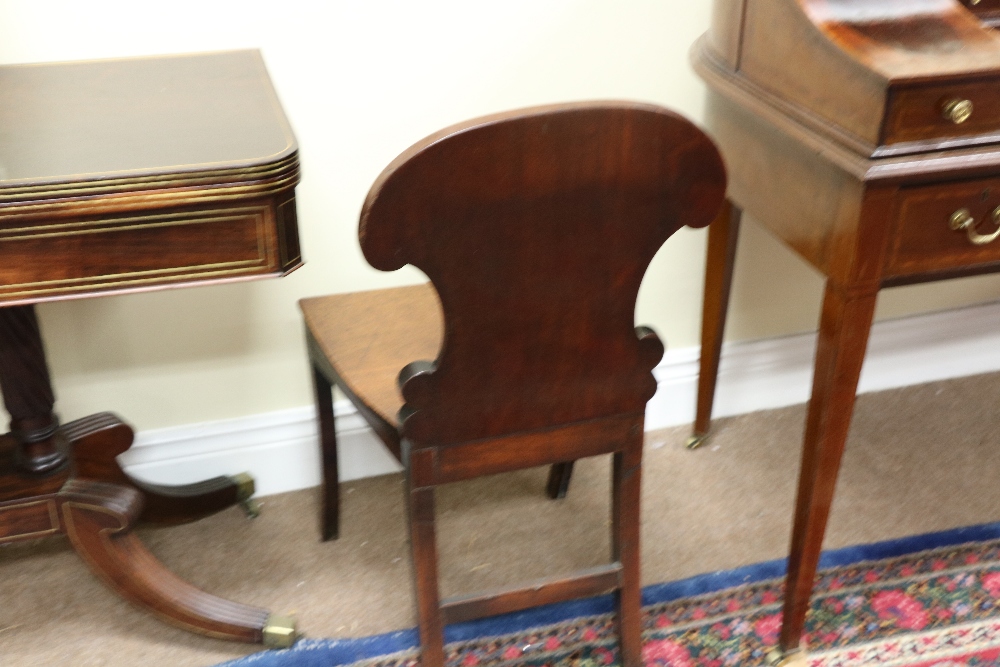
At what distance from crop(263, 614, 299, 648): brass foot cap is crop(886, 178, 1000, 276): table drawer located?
104 cm

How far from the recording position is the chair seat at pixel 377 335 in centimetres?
136

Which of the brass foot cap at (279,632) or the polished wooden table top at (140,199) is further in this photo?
the brass foot cap at (279,632)

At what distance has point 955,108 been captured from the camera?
1.16m

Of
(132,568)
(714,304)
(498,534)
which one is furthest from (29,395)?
(714,304)

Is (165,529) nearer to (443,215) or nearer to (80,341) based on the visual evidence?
(80,341)

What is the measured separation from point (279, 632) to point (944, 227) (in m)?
1.14

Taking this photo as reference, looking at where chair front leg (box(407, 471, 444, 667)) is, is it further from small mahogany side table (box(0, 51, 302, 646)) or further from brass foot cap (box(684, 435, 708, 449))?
brass foot cap (box(684, 435, 708, 449))

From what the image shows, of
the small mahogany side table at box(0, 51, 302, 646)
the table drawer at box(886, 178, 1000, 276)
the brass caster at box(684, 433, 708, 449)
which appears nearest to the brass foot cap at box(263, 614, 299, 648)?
the small mahogany side table at box(0, 51, 302, 646)

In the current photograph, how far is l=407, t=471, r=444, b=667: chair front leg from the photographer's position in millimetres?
1272

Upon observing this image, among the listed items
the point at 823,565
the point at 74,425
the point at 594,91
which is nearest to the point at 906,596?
the point at 823,565

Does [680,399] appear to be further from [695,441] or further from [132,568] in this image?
[132,568]

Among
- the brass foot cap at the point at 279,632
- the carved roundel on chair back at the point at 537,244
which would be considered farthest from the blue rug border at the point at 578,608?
the carved roundel on chair back at the point at 537,244

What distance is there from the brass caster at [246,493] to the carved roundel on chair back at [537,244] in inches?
30.3

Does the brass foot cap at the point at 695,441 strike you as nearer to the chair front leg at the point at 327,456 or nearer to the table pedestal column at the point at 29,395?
the chair front leg at the point at 327,456
